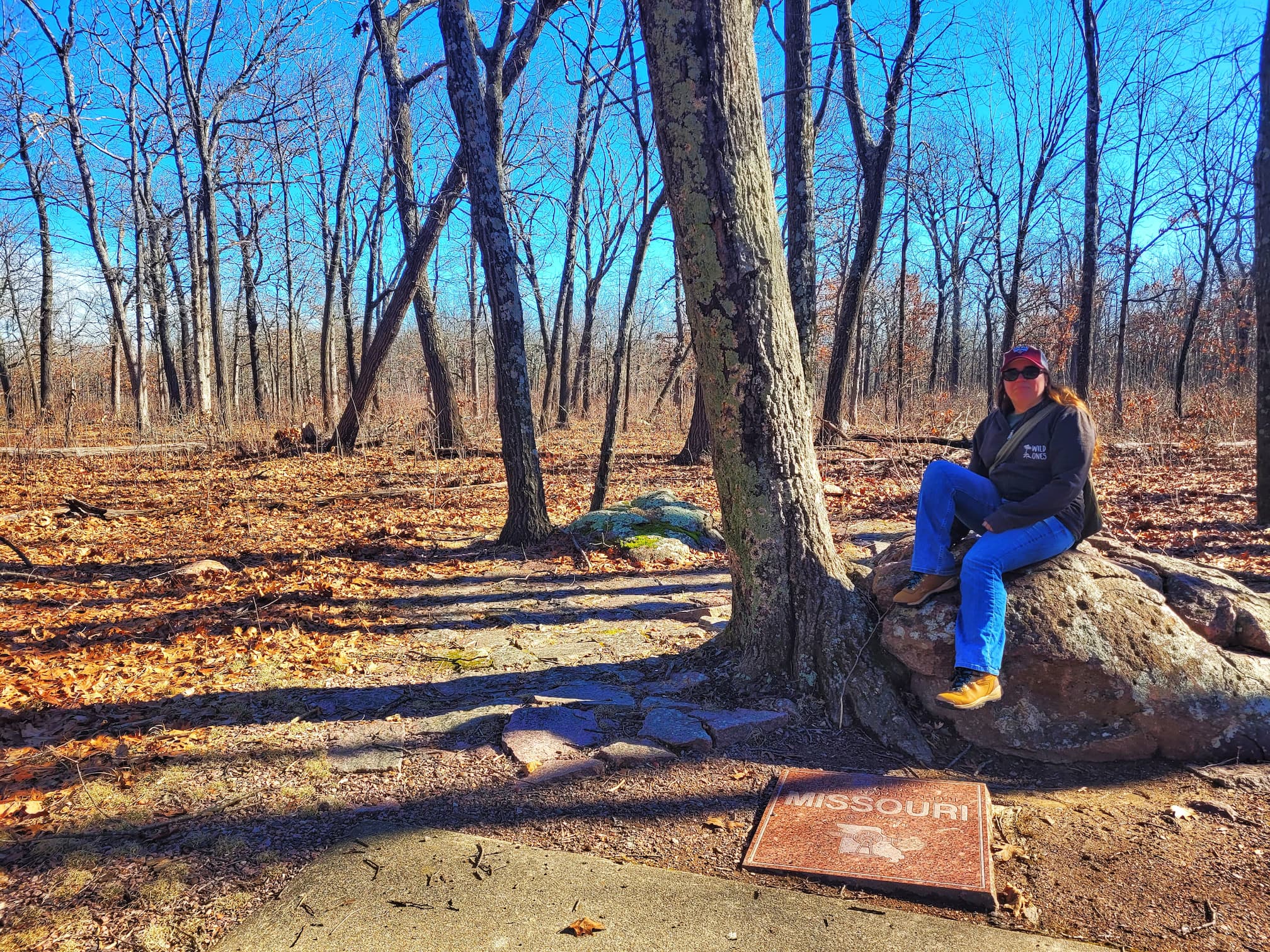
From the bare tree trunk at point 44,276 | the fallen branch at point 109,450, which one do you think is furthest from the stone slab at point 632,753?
the bare tree trunk at point 44,276

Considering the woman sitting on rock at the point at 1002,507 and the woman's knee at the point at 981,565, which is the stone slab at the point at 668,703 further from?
the woman's knee at the point at 981,565

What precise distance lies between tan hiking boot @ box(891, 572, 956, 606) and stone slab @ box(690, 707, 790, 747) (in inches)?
33.5

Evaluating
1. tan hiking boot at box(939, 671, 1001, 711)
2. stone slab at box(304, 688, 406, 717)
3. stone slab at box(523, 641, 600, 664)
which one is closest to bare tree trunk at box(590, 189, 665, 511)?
stone slab at box(523, 641, 600, 664)

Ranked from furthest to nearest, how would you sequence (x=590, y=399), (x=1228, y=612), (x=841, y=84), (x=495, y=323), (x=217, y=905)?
(x=590, y=399) → (x=841, y=84) → (x=495, y=323) → (x=1228, y=612) → (x=217, y=905)

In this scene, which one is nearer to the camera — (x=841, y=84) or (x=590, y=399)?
(x=841, y=84)

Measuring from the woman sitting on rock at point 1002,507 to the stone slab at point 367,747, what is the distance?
8.61 feet

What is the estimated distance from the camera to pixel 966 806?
295 cm

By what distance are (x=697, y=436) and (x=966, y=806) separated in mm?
10428

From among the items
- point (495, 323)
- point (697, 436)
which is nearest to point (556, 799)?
point (495, 323)

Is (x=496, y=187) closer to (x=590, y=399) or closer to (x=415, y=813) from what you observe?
(x=415, y=813)

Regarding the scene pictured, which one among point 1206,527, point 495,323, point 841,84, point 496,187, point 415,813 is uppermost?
point 841,84

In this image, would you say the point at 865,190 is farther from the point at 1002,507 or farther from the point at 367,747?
the point at 367,747

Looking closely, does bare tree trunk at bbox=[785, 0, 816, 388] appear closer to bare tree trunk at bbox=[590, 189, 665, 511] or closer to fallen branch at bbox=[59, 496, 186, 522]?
bare tree trunk at bbox=[590, 189, 665, 511]

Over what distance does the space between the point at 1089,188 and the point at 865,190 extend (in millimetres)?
5362
